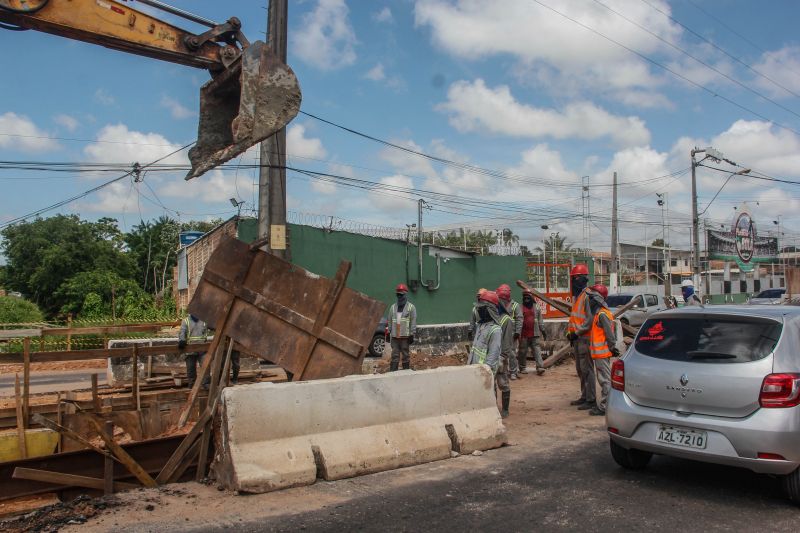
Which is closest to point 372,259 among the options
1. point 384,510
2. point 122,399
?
point 122,399

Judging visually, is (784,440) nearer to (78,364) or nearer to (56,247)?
(78,364)

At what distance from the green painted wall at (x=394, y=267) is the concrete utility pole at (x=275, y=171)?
8.50m

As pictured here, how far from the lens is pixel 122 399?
9242 millimetres

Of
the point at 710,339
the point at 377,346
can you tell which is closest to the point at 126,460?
the point at 710,339

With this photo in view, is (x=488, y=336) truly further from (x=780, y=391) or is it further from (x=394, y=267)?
(x=394, y=267)

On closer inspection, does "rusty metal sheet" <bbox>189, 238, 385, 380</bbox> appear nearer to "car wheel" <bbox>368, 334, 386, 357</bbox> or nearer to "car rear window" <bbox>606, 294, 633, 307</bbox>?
"car wheel" <bbox>368, 334, 386, 357</bbox>

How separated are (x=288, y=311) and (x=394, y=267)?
16.6 m

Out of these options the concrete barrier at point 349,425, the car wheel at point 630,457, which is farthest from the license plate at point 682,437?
the concrete barrier at point 349,425

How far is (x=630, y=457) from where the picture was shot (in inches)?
235

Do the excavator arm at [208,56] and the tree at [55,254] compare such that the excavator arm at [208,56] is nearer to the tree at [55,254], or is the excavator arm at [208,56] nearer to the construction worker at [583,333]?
the construction worker at [583,333]

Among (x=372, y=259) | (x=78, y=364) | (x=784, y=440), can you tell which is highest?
(x=372, y=259)

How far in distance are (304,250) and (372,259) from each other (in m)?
2.73

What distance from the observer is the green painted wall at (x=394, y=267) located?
21609 mm

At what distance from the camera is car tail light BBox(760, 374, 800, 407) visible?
15.6 feet
